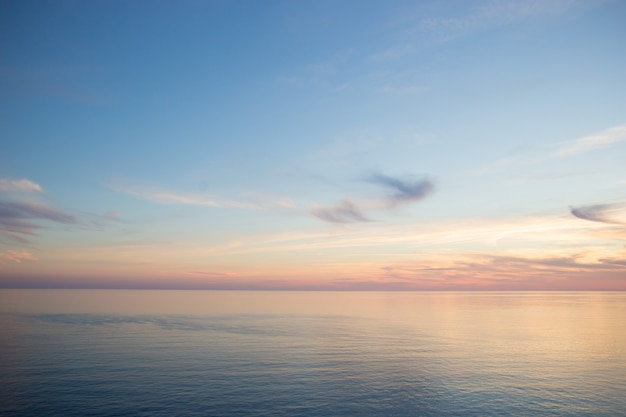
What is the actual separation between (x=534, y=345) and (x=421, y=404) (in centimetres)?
6125

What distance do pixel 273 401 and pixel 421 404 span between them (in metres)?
18.3

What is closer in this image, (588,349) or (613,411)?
(613,411)

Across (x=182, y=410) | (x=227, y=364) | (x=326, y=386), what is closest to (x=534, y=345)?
(x=326, y=386)

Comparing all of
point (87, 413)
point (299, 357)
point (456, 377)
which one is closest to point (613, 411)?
point (456, 377)

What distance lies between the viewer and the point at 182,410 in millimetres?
45281

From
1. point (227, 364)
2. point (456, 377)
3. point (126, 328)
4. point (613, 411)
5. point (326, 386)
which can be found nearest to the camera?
point (613, 411)

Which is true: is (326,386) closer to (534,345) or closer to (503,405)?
(503,405)

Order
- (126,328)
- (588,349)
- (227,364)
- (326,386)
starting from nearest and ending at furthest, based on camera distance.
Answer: (326,386) < (227,364) < (588,349) < (126,328)

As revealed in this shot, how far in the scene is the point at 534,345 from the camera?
95188mm

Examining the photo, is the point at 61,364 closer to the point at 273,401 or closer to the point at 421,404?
the point at 273,401

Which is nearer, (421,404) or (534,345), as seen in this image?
(421,404)

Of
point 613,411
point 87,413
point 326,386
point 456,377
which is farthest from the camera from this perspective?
point 456,377

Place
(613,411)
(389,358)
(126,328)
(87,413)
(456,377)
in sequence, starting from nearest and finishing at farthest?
(87,413)
(613,411)
(456,377)
(389,358)
(126,328)

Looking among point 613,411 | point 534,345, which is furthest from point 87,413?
point 534,345
